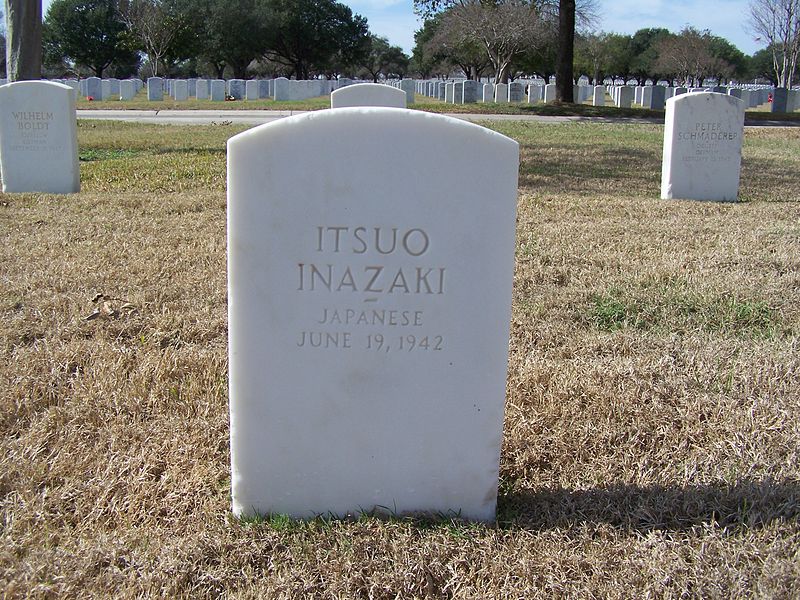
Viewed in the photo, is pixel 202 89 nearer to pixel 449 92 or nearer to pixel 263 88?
pixel 263 88

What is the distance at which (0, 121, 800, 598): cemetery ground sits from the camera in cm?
203

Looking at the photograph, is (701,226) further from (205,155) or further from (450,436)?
(205,155)

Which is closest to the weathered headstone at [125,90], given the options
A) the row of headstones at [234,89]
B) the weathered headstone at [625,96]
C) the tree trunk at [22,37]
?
the row of headstones at [234,89]

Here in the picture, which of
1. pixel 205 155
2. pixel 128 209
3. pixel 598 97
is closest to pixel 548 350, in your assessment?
pixel 128 209

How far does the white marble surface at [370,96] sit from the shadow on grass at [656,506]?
22.1 ft

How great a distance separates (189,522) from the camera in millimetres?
2271

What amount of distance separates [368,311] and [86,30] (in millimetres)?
56593

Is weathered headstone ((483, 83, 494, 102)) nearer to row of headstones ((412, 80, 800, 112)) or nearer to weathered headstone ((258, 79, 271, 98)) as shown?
row of headstones ((412, 80, 800, 112))

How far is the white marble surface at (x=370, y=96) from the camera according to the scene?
336 inches

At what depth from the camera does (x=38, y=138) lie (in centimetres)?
792

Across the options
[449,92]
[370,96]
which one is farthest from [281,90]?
[370,96]

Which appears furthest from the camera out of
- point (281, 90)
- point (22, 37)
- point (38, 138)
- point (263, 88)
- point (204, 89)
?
point (263, 88)

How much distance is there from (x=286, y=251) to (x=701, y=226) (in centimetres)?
518

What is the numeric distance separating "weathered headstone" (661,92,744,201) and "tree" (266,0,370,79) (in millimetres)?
43437
